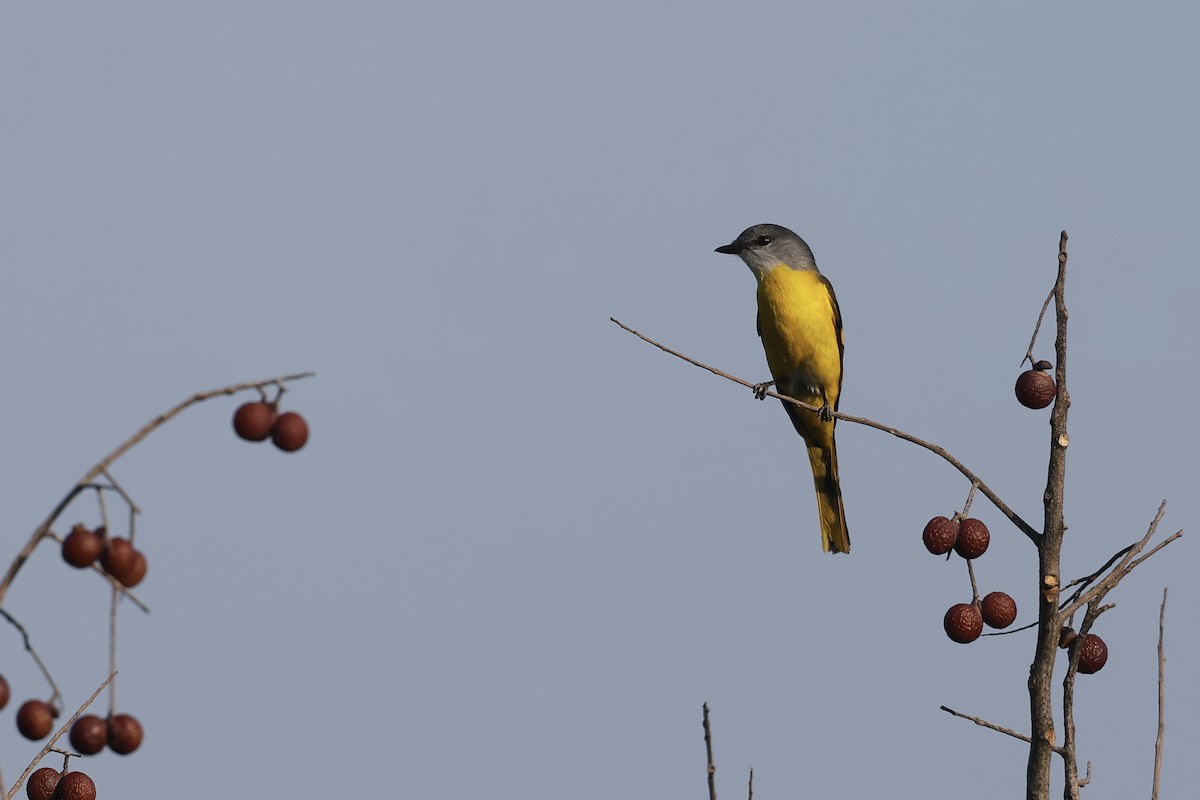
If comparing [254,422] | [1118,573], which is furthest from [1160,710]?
[254,422]

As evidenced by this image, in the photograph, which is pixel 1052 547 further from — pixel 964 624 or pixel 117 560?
pixel 117 560

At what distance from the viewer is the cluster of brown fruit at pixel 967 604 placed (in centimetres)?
545

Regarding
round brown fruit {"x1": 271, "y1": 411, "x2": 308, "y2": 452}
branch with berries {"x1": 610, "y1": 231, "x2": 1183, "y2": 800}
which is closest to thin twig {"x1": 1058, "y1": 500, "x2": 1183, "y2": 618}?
branch with berries {"x1": 610, "y1": 231, "x2": 1183, "y2": 800}

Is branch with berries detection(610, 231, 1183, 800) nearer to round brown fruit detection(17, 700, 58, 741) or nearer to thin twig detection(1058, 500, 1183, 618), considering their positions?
thin twig detection(1058, 500, 1183, 618)

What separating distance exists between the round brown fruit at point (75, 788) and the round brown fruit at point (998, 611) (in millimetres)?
3045

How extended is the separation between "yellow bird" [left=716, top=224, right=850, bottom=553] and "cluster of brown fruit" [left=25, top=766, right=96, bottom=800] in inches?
271

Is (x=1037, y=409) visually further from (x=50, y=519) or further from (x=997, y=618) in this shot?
(x=50, y=519)

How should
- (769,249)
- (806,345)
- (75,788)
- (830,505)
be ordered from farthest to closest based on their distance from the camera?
(769,249)
(830,505)
(806,345)
(75,788)

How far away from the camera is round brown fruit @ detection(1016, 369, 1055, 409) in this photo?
586 cm

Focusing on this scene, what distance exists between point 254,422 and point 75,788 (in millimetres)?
1289

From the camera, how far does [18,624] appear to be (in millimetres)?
2637

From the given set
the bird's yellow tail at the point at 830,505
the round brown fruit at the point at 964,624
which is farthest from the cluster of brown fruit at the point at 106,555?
the bird's yellow tail at the point at 830,505

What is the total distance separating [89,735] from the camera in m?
3.28

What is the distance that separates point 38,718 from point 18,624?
0.67m
